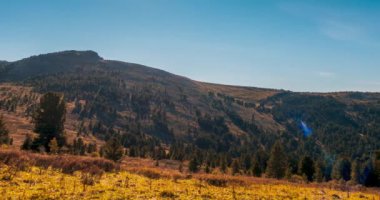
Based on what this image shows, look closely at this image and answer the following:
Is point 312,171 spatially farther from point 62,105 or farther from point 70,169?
point 70,169

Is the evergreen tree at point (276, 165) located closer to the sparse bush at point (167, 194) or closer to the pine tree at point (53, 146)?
the pine tree at point (53, 146)

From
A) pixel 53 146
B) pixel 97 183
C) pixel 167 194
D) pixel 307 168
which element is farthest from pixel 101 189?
pixel 307 168

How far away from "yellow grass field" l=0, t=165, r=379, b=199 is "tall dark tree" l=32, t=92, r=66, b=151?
126 feet

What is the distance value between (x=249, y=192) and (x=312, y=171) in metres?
71.0

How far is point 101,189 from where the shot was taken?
25.0 m

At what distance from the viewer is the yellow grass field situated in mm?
22377

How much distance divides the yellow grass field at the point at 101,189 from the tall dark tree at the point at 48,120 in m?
38.5

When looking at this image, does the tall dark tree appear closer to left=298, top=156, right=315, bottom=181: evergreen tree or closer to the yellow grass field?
the yellow grass field

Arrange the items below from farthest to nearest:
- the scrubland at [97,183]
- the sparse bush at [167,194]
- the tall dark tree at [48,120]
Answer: the tall dark tree at [48,120], the sparse bush at [167,194], the scrubland at [97,183]

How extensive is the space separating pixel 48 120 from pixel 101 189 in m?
47.1

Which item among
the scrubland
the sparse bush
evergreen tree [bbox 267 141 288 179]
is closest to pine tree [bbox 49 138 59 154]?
the scrubland

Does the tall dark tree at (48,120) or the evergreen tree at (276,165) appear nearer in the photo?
the tall dark tree at (48,120)

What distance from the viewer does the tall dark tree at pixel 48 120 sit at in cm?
6612

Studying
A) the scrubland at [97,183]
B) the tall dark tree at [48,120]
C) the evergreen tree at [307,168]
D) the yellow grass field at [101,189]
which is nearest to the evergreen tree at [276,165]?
the evergreen tree at [307,168]
